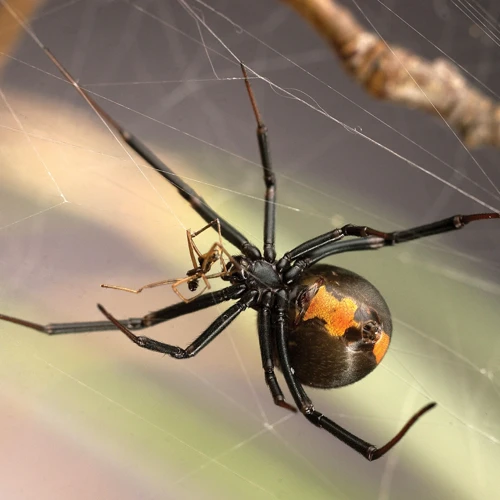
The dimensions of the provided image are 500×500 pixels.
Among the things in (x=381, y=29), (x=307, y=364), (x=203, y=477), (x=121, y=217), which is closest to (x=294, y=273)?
(x=307, y=364)

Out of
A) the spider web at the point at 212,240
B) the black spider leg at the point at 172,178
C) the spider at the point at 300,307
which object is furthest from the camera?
the spider web at the point at 212,240

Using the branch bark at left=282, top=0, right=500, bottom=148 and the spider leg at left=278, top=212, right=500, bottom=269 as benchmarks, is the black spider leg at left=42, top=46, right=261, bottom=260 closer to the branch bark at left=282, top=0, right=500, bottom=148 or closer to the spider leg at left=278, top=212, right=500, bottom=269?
the spider leg at left=278, top=212, right=500, bottom=269

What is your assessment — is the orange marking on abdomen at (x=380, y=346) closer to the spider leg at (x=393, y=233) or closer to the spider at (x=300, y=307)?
the spider at (x=300, y=307)

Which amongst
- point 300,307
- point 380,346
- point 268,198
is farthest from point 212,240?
point 380,346

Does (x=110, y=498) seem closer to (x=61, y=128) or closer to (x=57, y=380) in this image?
(x=57, y=380)

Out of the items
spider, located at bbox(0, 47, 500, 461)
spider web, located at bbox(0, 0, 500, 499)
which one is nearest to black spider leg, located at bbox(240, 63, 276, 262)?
spider, located at bbox(0, 47, 500, 461)

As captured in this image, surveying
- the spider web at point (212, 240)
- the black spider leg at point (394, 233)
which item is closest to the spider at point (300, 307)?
the black spider leg at point (394, 233)
